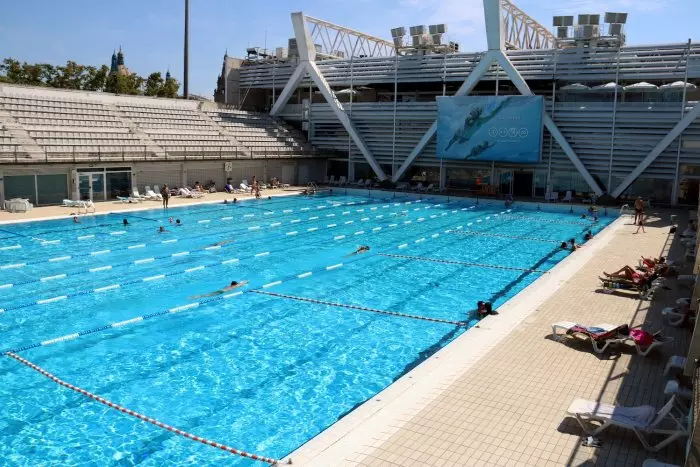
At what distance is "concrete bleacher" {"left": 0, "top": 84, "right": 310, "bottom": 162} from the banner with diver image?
28.0ft

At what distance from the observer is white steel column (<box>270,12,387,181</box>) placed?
35375 mm

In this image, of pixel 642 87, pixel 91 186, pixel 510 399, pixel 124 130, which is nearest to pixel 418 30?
pixel 642 87

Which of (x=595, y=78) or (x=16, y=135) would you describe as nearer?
(x=16, y=135)

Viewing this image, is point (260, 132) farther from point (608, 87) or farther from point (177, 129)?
point (608, 87)

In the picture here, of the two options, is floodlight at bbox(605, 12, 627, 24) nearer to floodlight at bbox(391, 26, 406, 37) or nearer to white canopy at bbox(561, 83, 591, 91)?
white canopy at bbox(561, 83, 591, 91)

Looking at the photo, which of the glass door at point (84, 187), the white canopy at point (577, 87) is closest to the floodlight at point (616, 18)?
the white canopy at point (577, 87)

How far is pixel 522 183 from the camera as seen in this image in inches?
1268

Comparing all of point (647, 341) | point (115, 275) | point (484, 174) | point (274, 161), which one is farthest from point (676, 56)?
point (115, 275)

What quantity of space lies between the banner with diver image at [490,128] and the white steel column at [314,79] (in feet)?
15.3

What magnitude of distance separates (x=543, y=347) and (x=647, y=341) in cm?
133

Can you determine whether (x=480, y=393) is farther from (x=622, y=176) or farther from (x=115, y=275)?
(x=622, y=176)

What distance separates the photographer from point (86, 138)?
25859mm

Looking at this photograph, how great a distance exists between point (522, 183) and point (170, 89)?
111 ft

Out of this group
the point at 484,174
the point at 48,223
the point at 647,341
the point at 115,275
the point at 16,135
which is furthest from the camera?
the point at 484,174
